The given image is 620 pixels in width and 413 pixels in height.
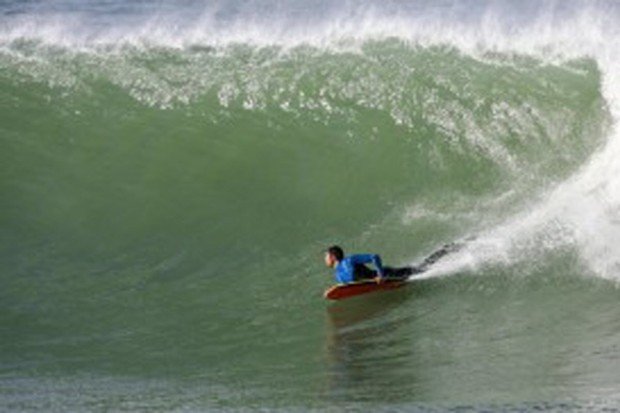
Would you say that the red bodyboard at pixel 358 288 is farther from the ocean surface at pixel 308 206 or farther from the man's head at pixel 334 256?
the man's head at pixel 334 256

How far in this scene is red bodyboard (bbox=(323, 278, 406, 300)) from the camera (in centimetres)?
1227

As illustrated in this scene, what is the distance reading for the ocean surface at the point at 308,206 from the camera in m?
10.2

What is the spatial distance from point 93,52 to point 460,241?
26.3 ft

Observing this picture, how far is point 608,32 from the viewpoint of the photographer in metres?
18.4

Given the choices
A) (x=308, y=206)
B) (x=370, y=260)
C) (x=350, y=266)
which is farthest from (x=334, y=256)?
(x=308, y=206)

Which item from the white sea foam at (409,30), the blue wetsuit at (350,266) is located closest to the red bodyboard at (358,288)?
the blue wetsuit at (350,266)

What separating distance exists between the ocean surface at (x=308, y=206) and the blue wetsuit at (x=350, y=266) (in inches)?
10.1

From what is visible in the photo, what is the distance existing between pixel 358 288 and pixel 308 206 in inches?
104

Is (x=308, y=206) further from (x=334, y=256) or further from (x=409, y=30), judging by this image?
(x=409, y=30)

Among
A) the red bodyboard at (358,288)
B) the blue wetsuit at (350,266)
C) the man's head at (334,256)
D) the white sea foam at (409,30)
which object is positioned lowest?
the red bodyboard at (358,288)

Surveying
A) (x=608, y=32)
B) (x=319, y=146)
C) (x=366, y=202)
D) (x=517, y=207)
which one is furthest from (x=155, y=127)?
(x=608, y=32)

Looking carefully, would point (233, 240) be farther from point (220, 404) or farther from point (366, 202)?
point (220, 404)

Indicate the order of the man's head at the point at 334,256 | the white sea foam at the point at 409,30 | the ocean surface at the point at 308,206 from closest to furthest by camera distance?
the ocean surface at the point at 308,206 < the man's head at the point at 334,256 < the white sea foam at the point at 409,30

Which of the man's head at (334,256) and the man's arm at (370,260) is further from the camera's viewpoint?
the man's head at (334,256)
